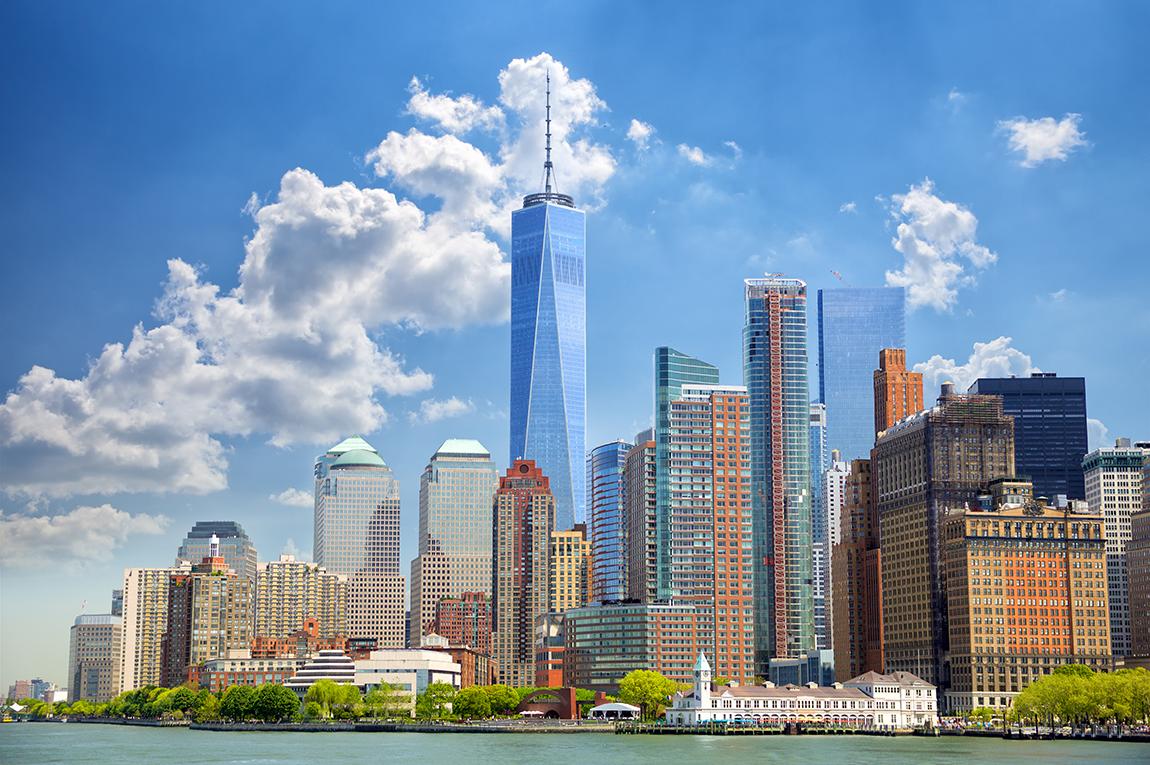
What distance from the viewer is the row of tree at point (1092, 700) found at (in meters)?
179

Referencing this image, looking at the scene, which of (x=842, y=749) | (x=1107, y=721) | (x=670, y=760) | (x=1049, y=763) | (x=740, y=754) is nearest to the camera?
(x=1049, y=763)

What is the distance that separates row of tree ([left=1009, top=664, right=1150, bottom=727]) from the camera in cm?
17912

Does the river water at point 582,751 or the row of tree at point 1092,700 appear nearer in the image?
the river water at point 582,751

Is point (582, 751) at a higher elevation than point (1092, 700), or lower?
lower

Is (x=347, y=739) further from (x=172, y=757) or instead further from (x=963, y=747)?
(x=963, y=747)

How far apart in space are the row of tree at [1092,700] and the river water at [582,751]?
6.37 meters

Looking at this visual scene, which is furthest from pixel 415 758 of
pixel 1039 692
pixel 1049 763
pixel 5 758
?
pixel 1039 692

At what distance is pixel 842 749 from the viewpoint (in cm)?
16700

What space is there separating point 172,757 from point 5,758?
1960 centimetres

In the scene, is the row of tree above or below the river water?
above

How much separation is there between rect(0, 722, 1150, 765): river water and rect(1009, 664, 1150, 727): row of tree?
6.37 metres

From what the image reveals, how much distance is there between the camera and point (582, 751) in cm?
16300

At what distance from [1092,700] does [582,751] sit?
59.7 m

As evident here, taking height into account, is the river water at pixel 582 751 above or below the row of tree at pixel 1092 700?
below
